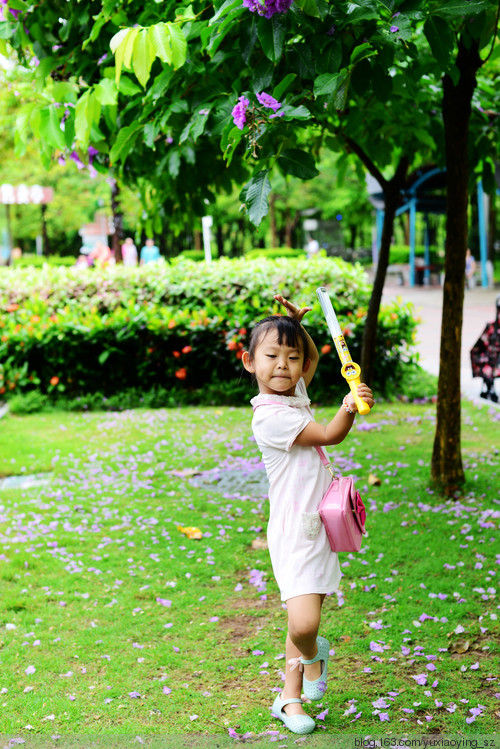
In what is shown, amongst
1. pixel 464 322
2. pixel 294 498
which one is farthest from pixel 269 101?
pixel 464 322

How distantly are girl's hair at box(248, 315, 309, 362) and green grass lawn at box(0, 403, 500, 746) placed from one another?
1.27 metres

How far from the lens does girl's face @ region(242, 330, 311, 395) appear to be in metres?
2.63

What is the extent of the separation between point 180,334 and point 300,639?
6.24 m

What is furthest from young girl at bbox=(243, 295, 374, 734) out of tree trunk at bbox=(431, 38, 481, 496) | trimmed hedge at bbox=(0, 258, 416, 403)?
trimmed hedge at bbox=(0, 258, 416, 403)

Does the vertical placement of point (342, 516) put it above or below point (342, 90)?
below

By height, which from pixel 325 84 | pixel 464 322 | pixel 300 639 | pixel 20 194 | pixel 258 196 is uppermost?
pixel 20 194

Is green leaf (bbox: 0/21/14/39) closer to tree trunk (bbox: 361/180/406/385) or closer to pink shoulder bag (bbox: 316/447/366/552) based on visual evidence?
pink shoulder bag (bbox: 316/447/366/552)

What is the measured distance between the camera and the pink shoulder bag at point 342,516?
2.56 metres

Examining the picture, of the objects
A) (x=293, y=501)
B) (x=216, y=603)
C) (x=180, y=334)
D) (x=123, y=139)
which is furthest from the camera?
(x=180, y=334)

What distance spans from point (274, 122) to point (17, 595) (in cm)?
259

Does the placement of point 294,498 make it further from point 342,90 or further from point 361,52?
point 361,52

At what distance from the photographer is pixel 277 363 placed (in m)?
2.64

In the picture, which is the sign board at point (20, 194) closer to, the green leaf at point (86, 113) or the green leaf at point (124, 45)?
the green leaf at point (86, 113)

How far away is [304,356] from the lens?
109 inches
